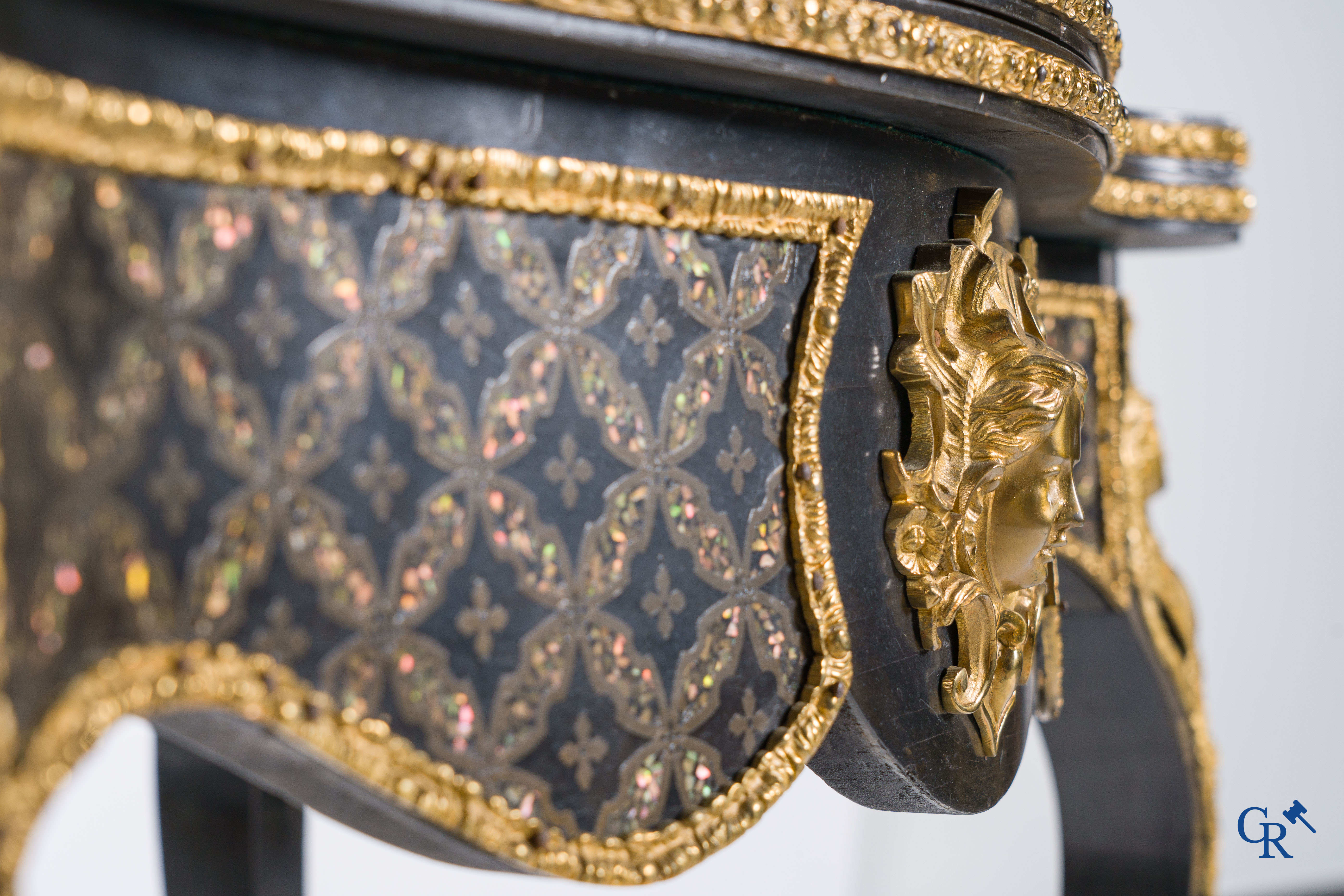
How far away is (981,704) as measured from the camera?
1.82 feet

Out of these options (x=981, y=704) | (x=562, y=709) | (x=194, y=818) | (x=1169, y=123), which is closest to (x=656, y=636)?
(x=562, y=709)

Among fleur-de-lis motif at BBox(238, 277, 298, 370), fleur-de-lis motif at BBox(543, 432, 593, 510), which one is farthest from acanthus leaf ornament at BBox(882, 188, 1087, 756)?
fleur-de-lis motif at BBox(238, 277, 298, 370)

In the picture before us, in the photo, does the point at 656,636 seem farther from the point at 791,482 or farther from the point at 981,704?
the point at 981,704

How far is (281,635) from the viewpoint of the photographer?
0.36 metres

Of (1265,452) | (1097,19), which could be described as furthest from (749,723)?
(1265,452)

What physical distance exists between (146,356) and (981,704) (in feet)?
1.21

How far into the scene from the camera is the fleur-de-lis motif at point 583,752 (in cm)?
42

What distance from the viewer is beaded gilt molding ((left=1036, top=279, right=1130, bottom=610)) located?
0.91m

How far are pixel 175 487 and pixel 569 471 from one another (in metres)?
0.12

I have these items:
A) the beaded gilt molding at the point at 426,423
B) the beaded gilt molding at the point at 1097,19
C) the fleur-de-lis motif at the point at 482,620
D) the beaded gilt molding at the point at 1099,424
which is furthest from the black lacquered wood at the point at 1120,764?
the fleur-de-lis motif at the point at 482,620

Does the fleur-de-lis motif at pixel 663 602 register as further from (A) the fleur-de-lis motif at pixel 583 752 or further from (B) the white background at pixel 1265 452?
(B) the white background at pixel 1265 452

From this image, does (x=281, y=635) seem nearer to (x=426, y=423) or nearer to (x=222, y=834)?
(x=426, y=423)

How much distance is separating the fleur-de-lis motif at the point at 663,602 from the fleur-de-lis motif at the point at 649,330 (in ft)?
0.23

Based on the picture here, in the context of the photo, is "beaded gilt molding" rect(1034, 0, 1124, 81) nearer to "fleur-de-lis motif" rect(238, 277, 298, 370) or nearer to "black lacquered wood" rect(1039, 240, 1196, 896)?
"fleur-de-lis motif" rect(238, 277, 298, 370)
